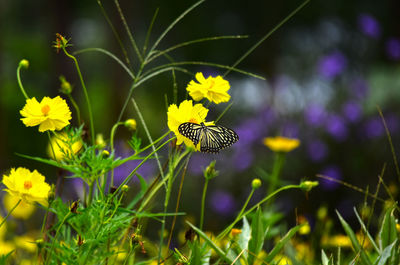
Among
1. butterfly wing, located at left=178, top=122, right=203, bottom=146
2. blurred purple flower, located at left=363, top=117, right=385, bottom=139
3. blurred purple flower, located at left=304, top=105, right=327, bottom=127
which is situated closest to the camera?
butterfly wing, located at left=178, top=122, right=203, bottom=146

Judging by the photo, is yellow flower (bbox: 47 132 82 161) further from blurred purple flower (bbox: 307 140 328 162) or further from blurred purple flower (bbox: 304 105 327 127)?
blurred purple flower (bbox: 304 105 327 127)

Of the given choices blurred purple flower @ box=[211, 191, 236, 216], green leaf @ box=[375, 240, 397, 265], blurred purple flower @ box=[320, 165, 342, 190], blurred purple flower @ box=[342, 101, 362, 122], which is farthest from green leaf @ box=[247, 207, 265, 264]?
blurred purple flower @ box=[342, 101, 362, 122]

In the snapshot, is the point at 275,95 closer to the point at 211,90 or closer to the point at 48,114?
the point at 211,90

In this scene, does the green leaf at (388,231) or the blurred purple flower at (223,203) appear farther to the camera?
the blurred purple flower at (223,203)

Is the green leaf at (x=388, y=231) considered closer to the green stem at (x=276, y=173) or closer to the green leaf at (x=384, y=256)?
the green leaf at (x=384, y=256)

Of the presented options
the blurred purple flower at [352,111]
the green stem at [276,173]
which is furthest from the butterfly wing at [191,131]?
the blurred purple flower at [352,111]

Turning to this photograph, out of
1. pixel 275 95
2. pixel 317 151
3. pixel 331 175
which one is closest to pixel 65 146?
pixel 331 175
